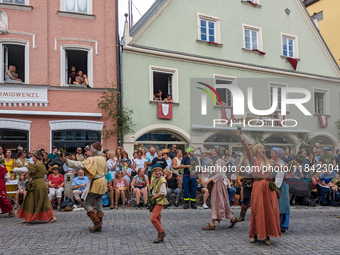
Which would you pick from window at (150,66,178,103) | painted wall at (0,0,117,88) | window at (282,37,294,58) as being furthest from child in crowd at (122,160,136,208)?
window at (282,37,294,58)

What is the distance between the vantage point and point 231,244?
7.14 metres

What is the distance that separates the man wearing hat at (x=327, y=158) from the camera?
9.26 m

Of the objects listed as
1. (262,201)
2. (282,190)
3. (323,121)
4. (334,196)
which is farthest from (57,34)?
(334,196)

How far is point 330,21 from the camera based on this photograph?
28906mm

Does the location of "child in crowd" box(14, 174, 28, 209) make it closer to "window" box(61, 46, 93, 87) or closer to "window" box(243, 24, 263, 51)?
"window" box(61, 46, 93, 87)

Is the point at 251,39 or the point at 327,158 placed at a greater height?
the point at 251,39

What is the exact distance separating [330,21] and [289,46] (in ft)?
28.9

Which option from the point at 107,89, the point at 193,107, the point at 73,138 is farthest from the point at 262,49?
the point at 193,107

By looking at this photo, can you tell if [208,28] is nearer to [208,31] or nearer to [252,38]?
[208,31]

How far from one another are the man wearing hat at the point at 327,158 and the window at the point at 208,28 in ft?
36.1

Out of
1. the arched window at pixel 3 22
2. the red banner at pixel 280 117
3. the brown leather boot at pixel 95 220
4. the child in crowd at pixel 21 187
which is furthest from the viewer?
the arched window at pixel 3 22

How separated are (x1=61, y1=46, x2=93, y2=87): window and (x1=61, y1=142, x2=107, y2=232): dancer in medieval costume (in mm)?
8449

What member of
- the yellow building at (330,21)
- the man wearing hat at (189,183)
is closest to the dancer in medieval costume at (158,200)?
the man wearing hat at (189,183)

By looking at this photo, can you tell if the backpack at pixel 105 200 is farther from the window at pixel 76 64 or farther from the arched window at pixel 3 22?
the arched window at pixel 3 22
